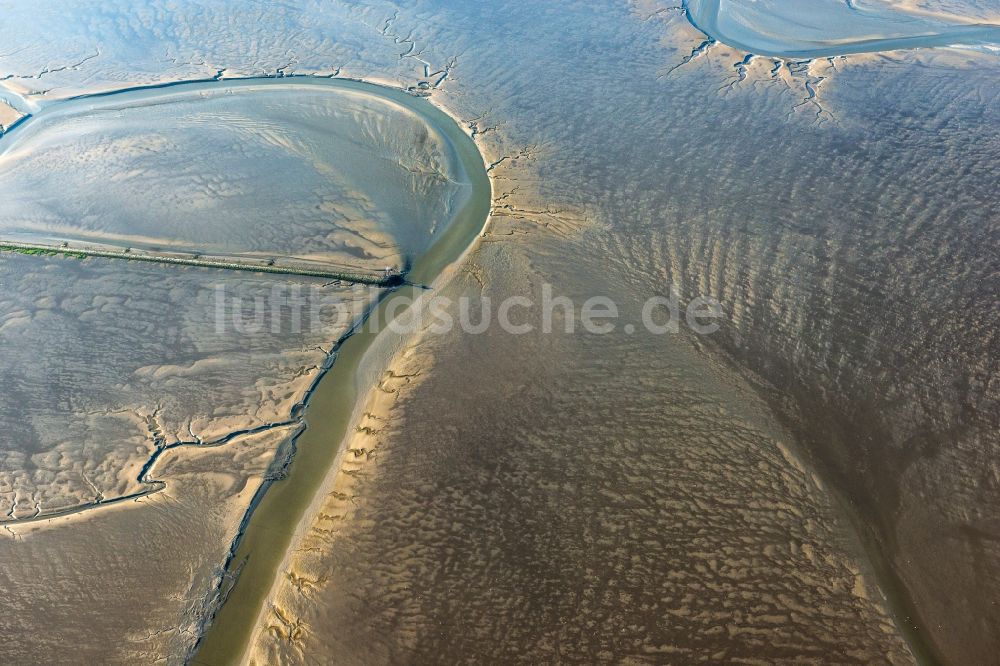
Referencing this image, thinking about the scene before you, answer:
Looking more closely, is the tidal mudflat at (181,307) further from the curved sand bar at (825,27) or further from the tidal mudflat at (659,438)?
the curved sand bar at (825,27)

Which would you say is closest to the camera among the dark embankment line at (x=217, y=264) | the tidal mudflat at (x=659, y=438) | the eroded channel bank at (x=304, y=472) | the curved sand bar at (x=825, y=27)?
the tidal mudflat at (x=659, y=438)

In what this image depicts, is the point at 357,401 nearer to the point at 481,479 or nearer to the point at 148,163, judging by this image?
the point at 481,479

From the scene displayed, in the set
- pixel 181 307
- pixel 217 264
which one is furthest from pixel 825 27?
pixel 181 307

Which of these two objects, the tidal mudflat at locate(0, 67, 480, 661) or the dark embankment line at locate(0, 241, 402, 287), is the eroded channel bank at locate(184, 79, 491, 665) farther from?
the dark embankment line at locate(0, 241, 402, 287)

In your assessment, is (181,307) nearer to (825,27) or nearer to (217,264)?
(217,264)

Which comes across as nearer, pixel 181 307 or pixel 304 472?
pixel 304 472

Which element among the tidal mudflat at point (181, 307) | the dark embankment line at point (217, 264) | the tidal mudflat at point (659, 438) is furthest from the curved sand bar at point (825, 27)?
the dark embankment line at point (217, 264)

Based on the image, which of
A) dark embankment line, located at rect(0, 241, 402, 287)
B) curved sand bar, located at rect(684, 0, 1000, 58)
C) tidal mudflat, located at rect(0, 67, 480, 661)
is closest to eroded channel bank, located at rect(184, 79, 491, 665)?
tidal mudflat, located at rect(0, 67, 480, 661)
